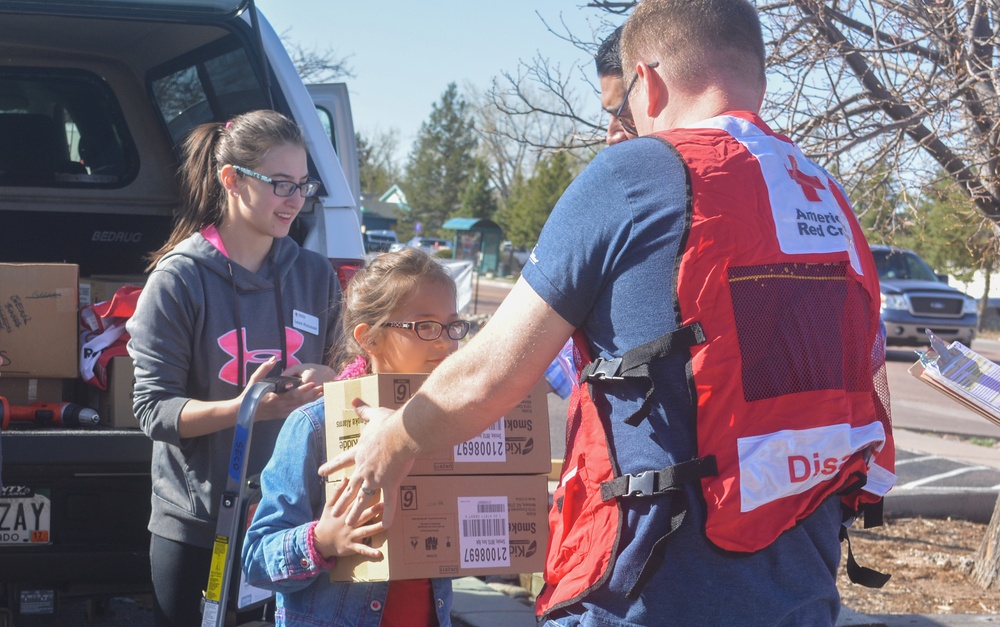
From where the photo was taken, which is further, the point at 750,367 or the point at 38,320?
the point at 38,320

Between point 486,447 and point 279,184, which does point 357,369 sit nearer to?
point 486,447

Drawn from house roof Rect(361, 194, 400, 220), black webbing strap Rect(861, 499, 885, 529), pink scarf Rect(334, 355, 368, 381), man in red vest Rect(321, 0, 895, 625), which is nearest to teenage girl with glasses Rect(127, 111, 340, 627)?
pink scarf Rect(334, 355, 368, 381)

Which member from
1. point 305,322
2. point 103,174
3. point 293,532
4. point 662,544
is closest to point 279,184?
point 305,322

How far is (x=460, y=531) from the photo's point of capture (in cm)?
223

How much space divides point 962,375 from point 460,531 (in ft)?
4.82

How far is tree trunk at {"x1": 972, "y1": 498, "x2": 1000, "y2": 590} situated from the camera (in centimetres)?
550

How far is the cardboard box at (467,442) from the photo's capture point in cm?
222

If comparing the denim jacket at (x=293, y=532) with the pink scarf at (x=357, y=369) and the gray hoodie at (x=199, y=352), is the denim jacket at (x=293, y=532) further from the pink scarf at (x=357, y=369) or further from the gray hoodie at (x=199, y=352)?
the gray hoodie at (x=199, y=352)

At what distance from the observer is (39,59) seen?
16.9 ft

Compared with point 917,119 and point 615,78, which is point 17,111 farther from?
point 917,119

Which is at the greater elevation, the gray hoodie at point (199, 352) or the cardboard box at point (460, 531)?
the gray hoodie at point (199, 352)

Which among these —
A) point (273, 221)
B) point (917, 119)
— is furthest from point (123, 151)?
point (917, 119)

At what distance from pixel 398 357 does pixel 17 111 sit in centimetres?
360

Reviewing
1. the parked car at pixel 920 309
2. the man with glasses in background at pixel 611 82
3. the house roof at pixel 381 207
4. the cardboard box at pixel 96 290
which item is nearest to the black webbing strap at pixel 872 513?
the man with glasses in background at pixel 611 82
